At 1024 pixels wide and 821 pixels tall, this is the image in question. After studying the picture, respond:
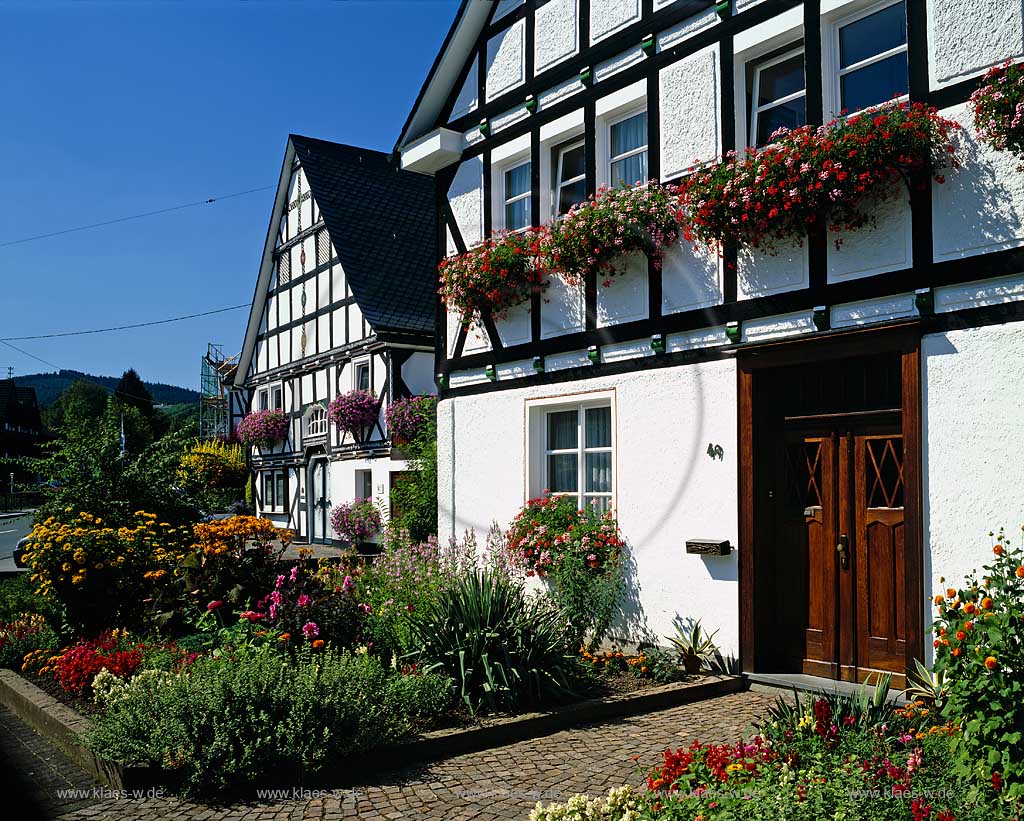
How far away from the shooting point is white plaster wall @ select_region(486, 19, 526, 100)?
1109cm

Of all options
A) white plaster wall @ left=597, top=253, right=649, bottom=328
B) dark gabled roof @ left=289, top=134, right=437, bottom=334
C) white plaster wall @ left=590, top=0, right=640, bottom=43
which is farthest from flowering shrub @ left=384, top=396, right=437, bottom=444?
white plaster wall @ left=590, top=0, right=640, bottom=43

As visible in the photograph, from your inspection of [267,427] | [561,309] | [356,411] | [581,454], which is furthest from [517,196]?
[267,427]

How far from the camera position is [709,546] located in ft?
27.6

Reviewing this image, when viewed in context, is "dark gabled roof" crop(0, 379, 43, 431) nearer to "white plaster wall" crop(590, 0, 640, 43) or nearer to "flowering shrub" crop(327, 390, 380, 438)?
"flowering shrub" crop(327, 390, 380, 438)

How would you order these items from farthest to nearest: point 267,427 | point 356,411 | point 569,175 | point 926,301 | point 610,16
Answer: point 267,427, point 356,411, point 569,175, point 610,16, point 926,301

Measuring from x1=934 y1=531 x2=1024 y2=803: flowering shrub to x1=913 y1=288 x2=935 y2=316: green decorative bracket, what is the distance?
111 inches

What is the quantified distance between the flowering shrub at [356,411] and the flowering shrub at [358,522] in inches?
80.8

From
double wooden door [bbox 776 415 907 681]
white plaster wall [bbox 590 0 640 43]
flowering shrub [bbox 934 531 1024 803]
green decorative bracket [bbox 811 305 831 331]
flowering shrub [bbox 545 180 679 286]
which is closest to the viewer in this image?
flowering shrub [bbox 934 531 1024 803]

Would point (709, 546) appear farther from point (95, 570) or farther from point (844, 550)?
point (95, 570)

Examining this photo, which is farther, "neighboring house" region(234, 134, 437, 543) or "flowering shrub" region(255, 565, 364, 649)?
"neighboring house" region(234, 134, 437, 543)

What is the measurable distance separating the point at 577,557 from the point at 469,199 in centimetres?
500

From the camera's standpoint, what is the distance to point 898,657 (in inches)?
292

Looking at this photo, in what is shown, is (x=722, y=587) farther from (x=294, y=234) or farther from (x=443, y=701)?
(x=294, y=234)

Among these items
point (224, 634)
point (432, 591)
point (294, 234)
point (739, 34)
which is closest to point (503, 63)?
point (739, 34)
